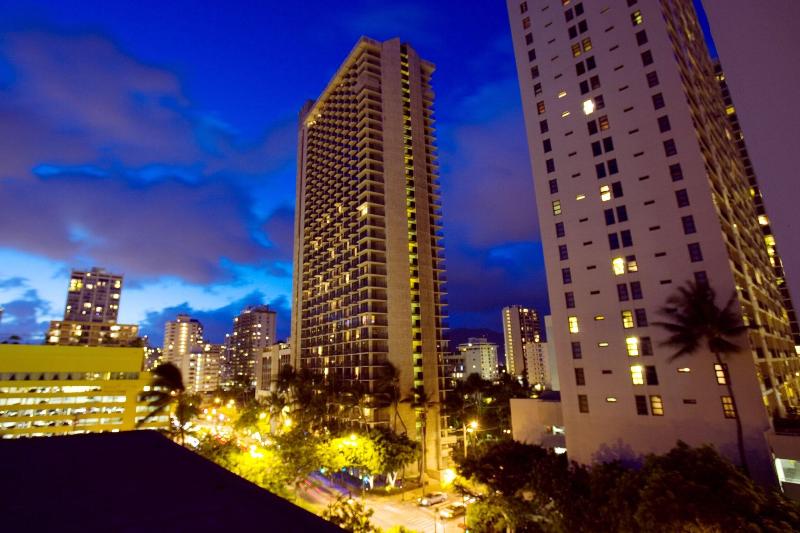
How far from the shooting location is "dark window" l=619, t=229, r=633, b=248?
50.6m

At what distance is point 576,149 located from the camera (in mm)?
56812

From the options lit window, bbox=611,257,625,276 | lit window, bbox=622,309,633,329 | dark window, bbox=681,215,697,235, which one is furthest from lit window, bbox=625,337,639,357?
dark window, bbox=681,215,697,235

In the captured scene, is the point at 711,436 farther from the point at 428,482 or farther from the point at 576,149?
the point at 428,482

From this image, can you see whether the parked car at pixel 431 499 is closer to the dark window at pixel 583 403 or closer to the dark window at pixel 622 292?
the dark window at pixel 583 403

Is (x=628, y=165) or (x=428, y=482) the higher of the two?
(x=628, y=165)

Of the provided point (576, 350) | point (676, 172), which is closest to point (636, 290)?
point (576, 350)

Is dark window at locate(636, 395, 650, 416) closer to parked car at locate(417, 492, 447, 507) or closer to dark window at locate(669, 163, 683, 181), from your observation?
dark window at locate(669, 163, 683, 181)

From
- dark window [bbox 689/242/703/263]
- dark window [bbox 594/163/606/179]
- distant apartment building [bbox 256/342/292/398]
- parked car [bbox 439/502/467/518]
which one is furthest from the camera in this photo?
distant apartment building [bbox 256/342/292/398]

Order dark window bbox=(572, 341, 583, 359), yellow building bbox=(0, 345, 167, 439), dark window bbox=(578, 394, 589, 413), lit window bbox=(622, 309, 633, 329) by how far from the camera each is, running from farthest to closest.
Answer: yellow building bbox=(0, 345, 167, 439)
dark window bbox=(572, 341, 583, 359)
dark window bbox=(578, 394, 589, 413)
lit window bbox=(622, 309, 633, 329)

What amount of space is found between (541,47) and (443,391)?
67.8m

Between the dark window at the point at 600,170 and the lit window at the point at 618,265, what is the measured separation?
10889 mm

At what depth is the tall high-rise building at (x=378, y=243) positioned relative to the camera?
89.0 meters

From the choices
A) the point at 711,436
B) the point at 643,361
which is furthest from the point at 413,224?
the point at 711,436

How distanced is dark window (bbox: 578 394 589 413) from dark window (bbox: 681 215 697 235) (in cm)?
2226
